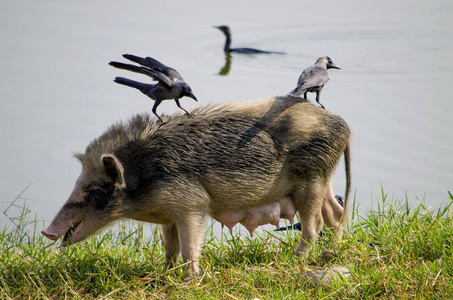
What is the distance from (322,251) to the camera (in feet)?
18.4

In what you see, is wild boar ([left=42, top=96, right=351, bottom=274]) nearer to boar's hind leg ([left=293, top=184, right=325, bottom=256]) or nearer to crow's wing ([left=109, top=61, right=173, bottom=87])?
boar's hind leg ([left=293, top=184, right=325, bottom=256])

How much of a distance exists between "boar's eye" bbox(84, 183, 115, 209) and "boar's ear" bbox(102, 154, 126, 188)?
89 millimetres

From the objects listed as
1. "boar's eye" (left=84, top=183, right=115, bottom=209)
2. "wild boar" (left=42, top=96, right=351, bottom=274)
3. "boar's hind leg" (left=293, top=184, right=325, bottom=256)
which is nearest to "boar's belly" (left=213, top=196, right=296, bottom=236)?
"wild boar" (left=42, top=96, right=351, bottom=274)

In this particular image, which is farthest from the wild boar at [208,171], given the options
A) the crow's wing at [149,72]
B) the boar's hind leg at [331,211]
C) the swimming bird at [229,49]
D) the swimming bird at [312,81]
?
the swimming bird at [229,49]

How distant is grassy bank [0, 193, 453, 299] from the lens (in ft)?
15.8

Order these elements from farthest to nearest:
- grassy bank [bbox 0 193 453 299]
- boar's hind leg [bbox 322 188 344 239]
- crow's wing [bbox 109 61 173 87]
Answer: boar's hind leg [bbox 322 188 344 239] < crow's wing [bbox 109 61 173 87] < grassy bank [bbox 0 193 453 299]

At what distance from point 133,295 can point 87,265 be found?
597mm

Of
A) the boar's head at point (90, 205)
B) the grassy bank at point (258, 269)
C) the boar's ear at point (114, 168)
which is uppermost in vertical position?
the boar's ear at point (114, 168)

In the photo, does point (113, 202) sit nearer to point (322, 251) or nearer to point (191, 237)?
point (191, 237)

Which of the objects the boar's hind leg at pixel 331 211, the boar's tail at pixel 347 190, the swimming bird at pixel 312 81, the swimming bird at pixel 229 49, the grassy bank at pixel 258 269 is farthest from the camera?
the swimming bird at pixel 229 49

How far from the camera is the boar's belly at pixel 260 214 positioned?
5.78 meters

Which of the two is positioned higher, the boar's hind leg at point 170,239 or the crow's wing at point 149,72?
the crow's wing at point 149,72

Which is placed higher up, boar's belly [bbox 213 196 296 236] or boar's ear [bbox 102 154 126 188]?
boar's ear [bbox 102 154 126 188]

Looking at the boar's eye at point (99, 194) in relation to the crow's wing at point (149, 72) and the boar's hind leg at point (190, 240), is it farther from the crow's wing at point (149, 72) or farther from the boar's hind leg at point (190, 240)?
the crow's wing at point (149, 72)
